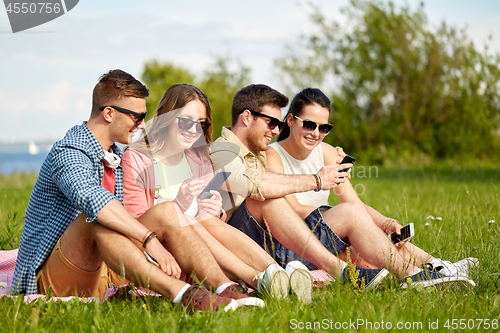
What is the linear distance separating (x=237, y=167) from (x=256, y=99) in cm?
80

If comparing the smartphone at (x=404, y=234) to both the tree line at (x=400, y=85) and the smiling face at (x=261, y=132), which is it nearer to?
the smiling face at (x=261, y=132)

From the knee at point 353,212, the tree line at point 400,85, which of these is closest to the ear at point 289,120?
the knee at point 353,212

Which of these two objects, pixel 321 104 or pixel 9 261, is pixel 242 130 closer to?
pixel 321 104

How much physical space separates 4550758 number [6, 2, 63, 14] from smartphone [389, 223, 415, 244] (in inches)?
143

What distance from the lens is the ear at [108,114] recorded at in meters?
2.86

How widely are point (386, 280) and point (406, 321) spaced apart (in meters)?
0.59

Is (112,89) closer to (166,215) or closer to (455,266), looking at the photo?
(166,215)

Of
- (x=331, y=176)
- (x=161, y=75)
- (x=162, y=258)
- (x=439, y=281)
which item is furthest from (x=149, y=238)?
(x=161, y=75)

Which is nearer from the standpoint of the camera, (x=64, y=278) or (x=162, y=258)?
(x=162, y=258)

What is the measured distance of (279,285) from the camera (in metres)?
2.50

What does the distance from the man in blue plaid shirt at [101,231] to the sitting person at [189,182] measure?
184 millimetres

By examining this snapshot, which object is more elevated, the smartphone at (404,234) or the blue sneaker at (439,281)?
the smartphone at (404,234)

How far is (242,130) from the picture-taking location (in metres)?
3.95

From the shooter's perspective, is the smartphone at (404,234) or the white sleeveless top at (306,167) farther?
the white sleeveless top at (306,167)
